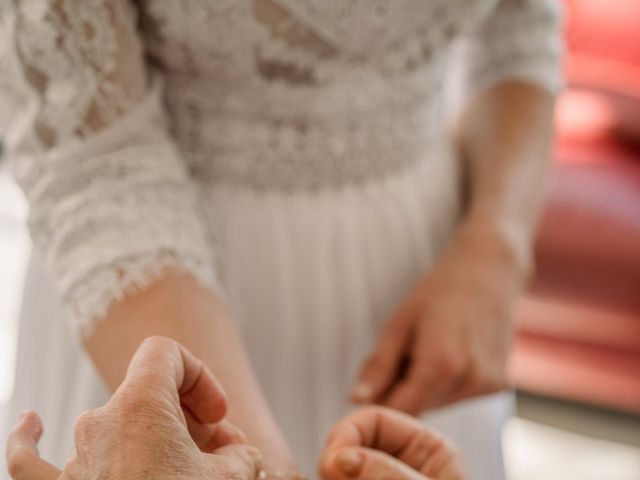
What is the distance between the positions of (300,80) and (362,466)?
0.34 m

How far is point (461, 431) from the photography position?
812mm

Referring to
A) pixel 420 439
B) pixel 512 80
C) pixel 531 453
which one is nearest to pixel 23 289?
pixel 420 439

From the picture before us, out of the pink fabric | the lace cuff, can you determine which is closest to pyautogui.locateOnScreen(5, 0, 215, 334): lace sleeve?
the lace cuff

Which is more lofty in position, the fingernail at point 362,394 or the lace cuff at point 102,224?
the lace cuff at point 102,224

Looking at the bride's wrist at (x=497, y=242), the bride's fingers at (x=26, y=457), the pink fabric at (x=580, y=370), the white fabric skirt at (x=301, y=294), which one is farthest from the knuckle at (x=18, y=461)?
the pink fabric at (x=580, y=370)

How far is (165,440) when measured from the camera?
307 mm

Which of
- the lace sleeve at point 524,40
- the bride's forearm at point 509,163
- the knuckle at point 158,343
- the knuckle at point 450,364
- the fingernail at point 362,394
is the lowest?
the fingernail at point 362,394

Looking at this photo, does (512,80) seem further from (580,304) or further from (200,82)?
(580,304)

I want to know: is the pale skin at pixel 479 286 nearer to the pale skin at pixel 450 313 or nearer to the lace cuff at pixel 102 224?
the pale skin at pixel 450 313

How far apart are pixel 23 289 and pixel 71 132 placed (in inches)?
9.4

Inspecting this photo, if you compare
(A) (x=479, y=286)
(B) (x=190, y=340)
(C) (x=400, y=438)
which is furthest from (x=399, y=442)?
(A) (x=479, y=286)

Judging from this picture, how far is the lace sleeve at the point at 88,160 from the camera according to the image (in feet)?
1.60

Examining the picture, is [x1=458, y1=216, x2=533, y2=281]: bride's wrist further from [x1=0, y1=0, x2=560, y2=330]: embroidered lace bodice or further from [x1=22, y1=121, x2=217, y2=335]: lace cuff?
[x1=22, y1=121, x2=217, y2=335]: lace cuff

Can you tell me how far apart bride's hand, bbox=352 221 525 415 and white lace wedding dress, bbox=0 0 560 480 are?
73 mm
